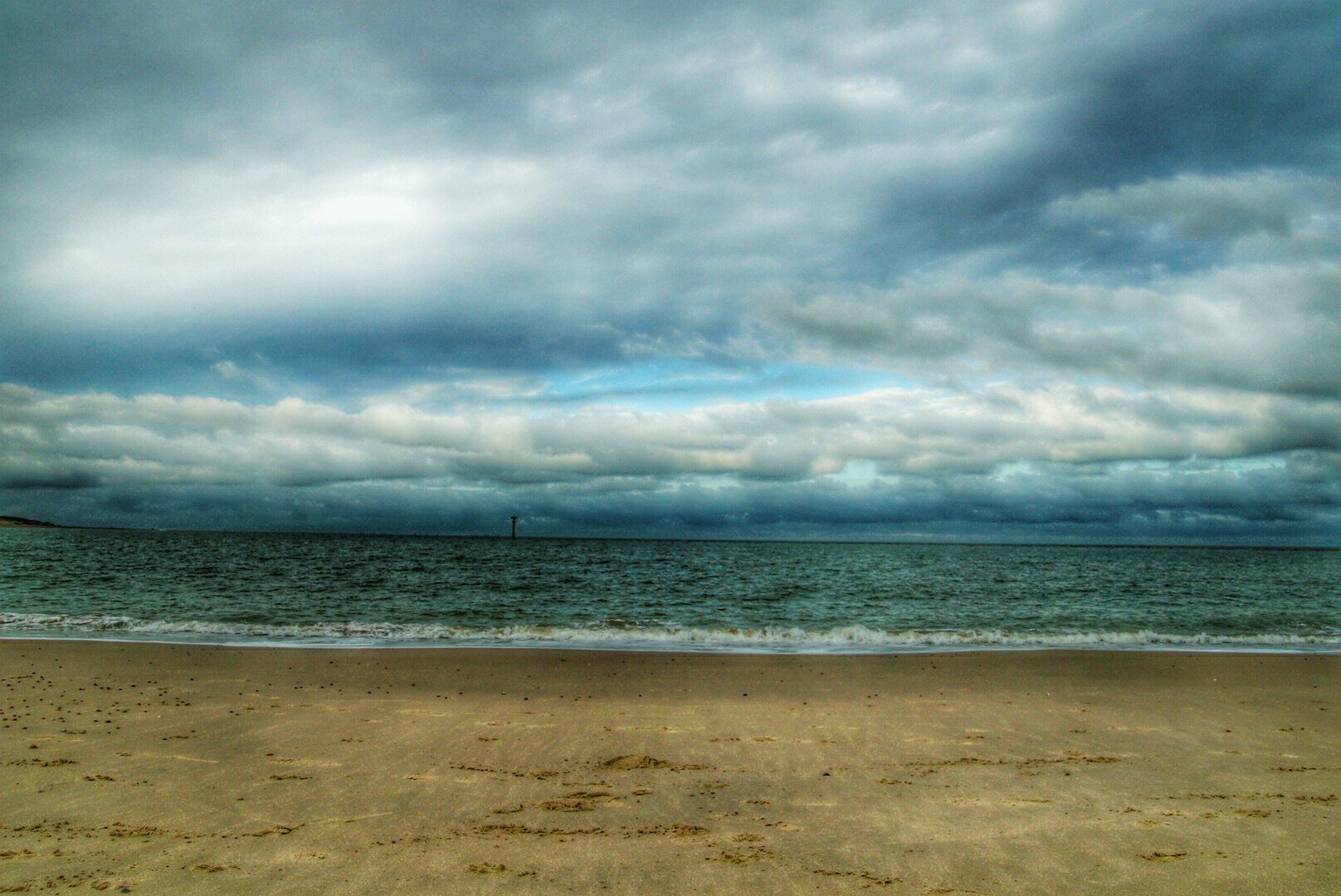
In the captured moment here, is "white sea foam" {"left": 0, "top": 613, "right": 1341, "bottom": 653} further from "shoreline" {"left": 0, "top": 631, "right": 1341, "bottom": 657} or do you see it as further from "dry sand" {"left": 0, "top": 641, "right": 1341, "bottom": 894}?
"dry sand" {"left": 0, "top": 641, "right": 1341, "bottom": 894}

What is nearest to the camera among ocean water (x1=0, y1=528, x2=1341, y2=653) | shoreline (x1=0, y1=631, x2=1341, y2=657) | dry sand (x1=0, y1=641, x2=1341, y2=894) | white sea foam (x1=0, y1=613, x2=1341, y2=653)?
dry sand (x1=0, y1=641, x2=1341, y2=894)

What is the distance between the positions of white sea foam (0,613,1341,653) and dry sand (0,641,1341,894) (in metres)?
5.77

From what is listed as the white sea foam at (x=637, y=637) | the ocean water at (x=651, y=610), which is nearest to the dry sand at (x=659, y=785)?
the white sea foam at (x=637, y=637)

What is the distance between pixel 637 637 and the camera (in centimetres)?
2192

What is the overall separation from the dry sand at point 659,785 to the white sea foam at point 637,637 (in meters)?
5.77

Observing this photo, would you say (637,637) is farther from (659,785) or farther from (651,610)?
(659,785)

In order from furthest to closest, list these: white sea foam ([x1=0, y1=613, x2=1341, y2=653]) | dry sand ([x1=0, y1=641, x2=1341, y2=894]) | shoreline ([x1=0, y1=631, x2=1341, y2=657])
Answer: white sea foam ([x1=0, y1=613, x2=1341, y2=653]) < shoreline ([x1=0, y1=631, x2=1341, y2=657]) < dry sand ([x1=0, y1=641, x2=1341, y2=894])

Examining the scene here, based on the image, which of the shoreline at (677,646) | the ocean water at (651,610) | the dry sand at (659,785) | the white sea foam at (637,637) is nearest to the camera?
the dry sand at (659,785)

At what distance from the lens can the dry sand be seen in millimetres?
6016

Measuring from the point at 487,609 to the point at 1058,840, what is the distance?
1015 inches

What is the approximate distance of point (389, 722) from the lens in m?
10.6

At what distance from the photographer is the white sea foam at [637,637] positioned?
790 inches

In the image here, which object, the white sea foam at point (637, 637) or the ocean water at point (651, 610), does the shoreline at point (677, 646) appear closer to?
the white sea foam at point (637, 637)

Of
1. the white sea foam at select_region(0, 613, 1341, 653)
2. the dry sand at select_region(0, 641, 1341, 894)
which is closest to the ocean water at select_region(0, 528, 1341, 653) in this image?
the white sea foam at select_region(0, 613, 1341, 653)
